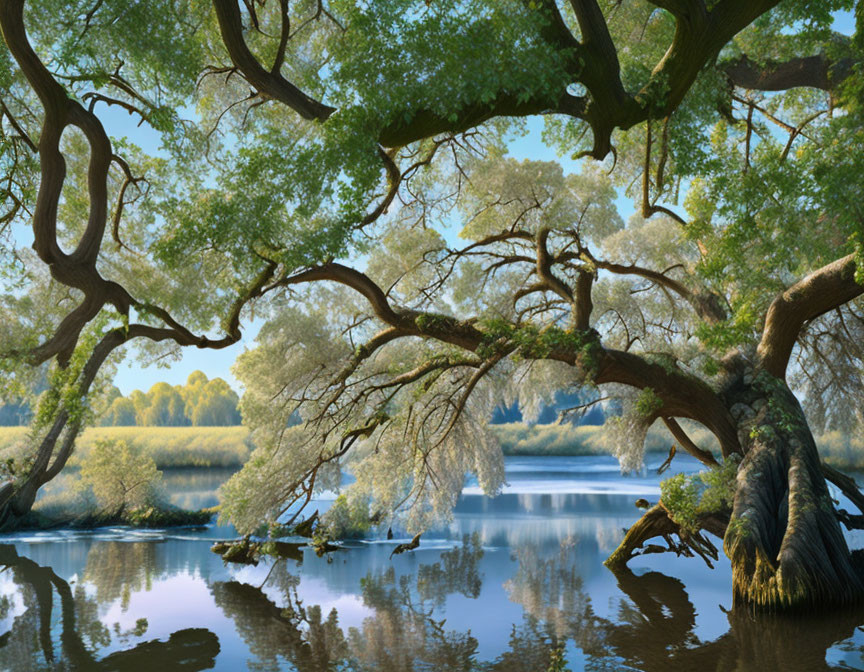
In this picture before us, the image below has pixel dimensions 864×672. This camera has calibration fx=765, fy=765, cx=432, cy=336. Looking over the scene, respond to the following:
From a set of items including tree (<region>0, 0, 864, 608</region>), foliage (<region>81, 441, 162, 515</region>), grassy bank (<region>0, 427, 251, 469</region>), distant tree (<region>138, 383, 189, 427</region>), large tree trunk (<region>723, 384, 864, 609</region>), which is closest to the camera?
tree (<region>0, 0, 864, 608</region>)

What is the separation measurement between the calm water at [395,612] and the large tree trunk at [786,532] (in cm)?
27

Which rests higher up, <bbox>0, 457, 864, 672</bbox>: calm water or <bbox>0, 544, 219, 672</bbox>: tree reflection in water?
<bbox>0, 457, 864, 672</bbox>: calm water

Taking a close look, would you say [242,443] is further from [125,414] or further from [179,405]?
[125,414]

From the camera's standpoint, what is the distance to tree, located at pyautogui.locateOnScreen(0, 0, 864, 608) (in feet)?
21.8

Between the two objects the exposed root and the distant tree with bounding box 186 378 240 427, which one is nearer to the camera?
the exposed root

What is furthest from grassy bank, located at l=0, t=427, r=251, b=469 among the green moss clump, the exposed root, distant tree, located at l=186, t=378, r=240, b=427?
the green moss clump

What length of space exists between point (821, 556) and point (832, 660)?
5.04ft

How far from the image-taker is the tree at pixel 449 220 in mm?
6637

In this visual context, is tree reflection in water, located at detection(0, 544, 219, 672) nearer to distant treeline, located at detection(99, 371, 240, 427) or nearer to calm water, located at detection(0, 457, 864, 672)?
calm water, located at detection(0, 457, 864, 672)

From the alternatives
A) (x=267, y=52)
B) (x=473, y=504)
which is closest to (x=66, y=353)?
(x=267, y=52)

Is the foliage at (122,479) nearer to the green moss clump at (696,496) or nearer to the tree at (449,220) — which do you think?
the tree at (449,220)

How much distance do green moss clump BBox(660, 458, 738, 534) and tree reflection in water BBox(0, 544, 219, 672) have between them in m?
5.09

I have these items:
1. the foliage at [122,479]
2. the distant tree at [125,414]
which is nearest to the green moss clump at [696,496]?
the foliage at [122,479]

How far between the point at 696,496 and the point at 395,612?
3.62m
